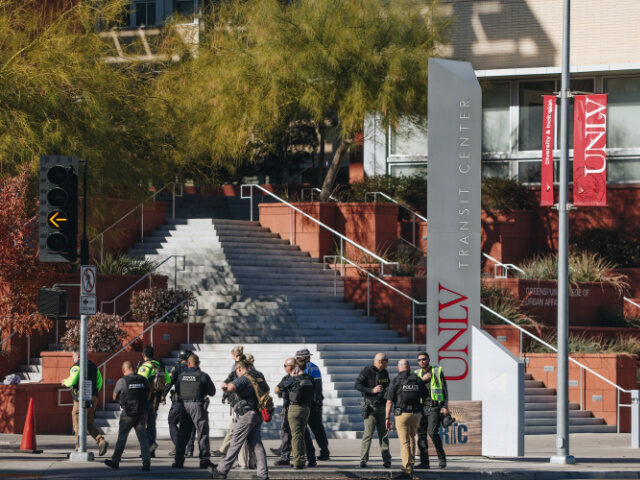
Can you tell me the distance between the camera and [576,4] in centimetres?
3381

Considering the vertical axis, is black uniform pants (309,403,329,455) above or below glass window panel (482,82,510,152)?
below

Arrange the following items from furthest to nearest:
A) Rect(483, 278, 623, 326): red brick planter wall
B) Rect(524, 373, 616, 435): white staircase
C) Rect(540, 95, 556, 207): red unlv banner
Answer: Rect(483, 278, 623, 326): red brick planter wall, Rect(524, 373, 616, 435): white staircase, Rect(540, 95, 556, 207): red unlv banner

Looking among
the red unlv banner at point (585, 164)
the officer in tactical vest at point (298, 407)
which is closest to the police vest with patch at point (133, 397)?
the officer in tactical vest at point (298, 407)

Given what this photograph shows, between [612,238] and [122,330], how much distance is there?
13.8 m

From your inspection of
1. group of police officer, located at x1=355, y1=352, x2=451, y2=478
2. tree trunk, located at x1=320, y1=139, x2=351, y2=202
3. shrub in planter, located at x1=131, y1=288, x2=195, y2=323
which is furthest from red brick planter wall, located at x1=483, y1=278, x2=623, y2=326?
group of police officer, located at x1=355, y1=352, x2=451, y2=478

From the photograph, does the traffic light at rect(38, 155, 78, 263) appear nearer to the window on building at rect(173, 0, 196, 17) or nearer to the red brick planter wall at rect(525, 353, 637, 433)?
the red brick planter wall at rect(525, 353, 637, 433)

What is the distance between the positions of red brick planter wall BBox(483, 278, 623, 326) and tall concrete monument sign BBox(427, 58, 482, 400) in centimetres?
674

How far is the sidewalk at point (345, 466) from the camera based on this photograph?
55.1ft

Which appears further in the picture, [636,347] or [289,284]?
[289,284]

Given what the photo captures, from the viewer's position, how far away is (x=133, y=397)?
17266mm

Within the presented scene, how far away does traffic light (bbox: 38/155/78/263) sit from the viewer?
17328 mm

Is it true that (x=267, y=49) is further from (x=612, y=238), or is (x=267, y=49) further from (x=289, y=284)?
(x=612, y=238)

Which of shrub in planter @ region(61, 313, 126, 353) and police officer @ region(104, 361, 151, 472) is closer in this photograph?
police officer @ region(104, 361, 151, 472)

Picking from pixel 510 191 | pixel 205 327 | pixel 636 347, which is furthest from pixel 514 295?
pixel 205 327
